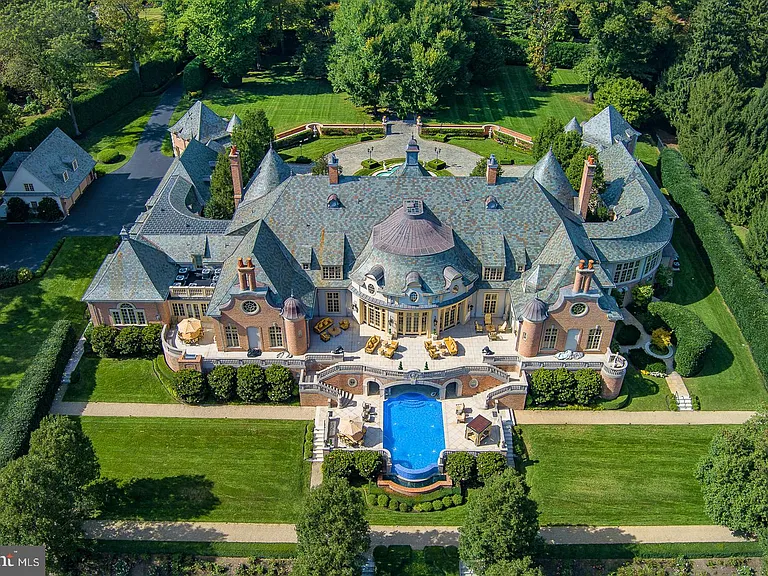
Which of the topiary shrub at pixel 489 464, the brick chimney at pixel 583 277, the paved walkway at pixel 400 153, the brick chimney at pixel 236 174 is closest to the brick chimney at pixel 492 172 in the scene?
the brick chimney at pixel 583 277

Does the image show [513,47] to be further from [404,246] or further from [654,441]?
[654,441]

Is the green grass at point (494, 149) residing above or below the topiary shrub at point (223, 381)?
below

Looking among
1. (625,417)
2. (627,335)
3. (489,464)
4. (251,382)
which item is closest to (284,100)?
(251,382)

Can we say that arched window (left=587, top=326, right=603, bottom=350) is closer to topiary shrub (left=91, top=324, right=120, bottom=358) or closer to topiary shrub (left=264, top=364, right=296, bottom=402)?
topiary shrub (left=264, top=364, right=296, bottom=402)

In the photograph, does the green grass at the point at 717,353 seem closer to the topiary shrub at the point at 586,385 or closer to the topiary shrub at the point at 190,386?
the topiary shrub at the point at 586,385

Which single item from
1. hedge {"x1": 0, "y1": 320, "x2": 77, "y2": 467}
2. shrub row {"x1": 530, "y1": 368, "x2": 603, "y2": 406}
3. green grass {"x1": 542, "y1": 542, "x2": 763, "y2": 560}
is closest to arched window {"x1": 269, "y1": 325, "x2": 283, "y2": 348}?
hedge {"x1": 0, "y1": 320, "x2": 77, "y2": 467}
